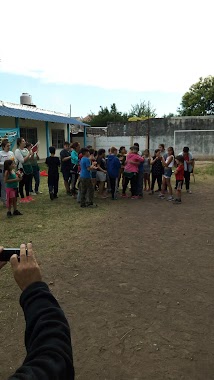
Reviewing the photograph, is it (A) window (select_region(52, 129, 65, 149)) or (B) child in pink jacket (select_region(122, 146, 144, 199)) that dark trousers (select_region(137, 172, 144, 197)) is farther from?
(A) window (select_region(52, 129, 65, 149))

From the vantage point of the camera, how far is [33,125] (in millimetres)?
19828

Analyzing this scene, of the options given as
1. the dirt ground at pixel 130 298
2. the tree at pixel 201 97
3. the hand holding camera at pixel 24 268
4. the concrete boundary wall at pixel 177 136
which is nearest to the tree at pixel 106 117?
the tree at pixel 201 97

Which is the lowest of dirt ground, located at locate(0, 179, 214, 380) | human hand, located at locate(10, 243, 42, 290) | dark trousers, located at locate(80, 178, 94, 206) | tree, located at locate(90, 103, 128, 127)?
dirt ground, located at locate(0, 179, 214, 380)

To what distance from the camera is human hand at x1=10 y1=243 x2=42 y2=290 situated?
126 centimetres

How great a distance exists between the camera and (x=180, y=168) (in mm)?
8664

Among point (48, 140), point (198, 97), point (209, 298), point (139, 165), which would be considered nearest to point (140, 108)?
point (198, 97)

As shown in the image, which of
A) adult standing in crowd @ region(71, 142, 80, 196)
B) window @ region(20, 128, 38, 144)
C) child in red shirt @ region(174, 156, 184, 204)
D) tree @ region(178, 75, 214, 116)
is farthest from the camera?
tree @ region(178, 75, 214, 116)

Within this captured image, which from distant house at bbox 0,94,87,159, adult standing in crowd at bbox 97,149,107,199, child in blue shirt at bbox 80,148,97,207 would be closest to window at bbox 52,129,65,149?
distant house at bbox 0,94,87,159

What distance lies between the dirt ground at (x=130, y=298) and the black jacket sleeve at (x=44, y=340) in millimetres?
1595

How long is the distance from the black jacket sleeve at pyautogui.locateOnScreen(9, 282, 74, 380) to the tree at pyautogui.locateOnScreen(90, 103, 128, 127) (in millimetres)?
42440

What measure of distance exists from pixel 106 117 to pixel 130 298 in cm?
4294

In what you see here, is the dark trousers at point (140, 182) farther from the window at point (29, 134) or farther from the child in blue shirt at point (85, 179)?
the window at point (29, 134)

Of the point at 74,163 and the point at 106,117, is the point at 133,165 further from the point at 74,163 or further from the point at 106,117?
the point at 106,117

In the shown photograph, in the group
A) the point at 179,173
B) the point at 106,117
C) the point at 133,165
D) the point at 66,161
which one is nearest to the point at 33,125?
the point at 66,161
